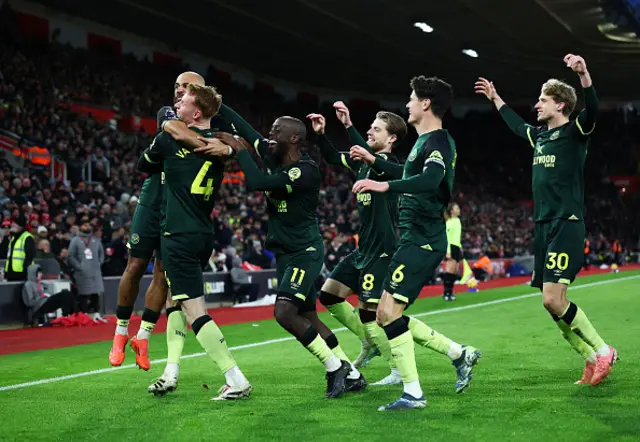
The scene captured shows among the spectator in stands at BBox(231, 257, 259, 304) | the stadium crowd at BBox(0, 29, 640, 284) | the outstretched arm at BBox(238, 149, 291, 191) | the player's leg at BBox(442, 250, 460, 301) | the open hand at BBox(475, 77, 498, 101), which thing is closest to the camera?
the outstretched arm at BBox(238, 149, 291, 191)

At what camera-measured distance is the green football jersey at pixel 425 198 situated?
6578mm

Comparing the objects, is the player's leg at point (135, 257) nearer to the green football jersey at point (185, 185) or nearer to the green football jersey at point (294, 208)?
the green football jersey at point (185, 185)

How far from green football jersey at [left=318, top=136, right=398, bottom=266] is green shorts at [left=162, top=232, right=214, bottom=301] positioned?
5.68 feet

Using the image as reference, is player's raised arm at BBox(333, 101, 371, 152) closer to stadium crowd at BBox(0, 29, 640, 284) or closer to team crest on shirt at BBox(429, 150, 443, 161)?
team crest on shirt at BBox(429, 150, 443, 161)

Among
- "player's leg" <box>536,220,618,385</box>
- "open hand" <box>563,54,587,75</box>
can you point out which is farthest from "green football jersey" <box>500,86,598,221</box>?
"open hand" <box>563,54,587,75</box>

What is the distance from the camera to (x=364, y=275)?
8.00 metres

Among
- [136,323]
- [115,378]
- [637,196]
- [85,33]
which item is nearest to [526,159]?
[637,196]

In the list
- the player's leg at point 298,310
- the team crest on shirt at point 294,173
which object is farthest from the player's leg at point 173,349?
the team crest on shirt at point 294,173

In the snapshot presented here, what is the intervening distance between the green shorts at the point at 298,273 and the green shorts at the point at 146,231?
130 centimetres

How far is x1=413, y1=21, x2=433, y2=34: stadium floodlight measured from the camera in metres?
32.7

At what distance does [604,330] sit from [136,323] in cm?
841

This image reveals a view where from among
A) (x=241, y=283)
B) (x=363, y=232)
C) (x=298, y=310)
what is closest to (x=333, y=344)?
(x=298, y=310)

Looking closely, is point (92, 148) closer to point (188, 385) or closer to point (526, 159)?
point (188, 385)

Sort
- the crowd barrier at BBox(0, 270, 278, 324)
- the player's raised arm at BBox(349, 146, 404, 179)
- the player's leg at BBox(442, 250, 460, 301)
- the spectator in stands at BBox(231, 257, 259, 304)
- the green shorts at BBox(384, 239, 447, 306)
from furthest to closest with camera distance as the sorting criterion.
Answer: the spectator in stands at BBox(231, 257, 259, 304), the player's leg at BBox(442, 250, 460, 301), the crowd barrier at BBox(0, 270, 278, 324), the green shorts at BBox(384, 239, 447, 306), the player's raised arm at BBox(349, 146, 404, 179)
